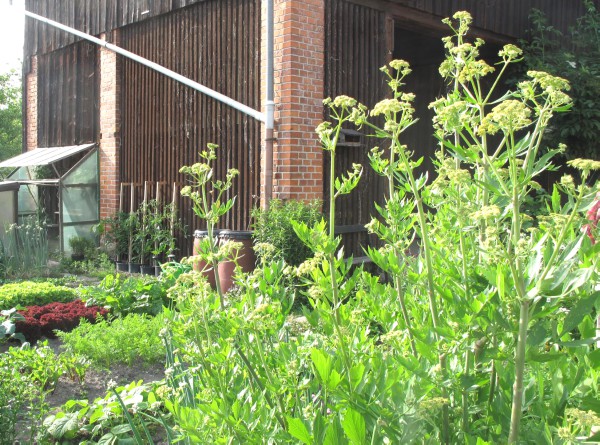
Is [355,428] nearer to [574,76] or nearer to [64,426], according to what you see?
[64,426]

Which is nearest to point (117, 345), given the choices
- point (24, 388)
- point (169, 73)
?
point (24, 388)

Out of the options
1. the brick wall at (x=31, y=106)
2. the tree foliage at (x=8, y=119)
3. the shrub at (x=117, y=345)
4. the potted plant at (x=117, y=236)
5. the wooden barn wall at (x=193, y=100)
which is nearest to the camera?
the shrub at (x=117, y=345)

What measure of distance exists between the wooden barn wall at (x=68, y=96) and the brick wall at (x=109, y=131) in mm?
357

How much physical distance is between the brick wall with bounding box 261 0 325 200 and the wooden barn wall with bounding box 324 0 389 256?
0.78 feet

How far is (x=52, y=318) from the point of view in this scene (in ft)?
17.7

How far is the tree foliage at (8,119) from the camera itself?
3048cm

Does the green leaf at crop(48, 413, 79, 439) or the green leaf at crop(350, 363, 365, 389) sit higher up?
A: the green leaf at crop(350, 363, 365, 389)

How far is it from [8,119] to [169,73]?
2427cm

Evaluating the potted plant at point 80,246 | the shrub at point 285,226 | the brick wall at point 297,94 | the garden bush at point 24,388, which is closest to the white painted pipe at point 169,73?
the brick wall at point 297,94

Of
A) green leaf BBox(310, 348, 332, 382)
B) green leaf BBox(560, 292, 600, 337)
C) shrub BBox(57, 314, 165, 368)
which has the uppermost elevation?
green leaf BBox(560, 292, 600, 337)

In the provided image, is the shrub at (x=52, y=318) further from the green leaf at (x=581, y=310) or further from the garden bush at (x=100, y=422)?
the green leaf at (x=581, y=310)

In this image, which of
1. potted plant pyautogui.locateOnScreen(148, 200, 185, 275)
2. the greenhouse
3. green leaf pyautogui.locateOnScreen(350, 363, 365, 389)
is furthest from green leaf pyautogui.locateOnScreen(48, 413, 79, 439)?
the greenhouse

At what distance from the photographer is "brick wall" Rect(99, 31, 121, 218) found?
430 inches

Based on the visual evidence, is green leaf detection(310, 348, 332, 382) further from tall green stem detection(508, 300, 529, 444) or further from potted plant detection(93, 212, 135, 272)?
potted plant detection(93, 212, 135, 272)
